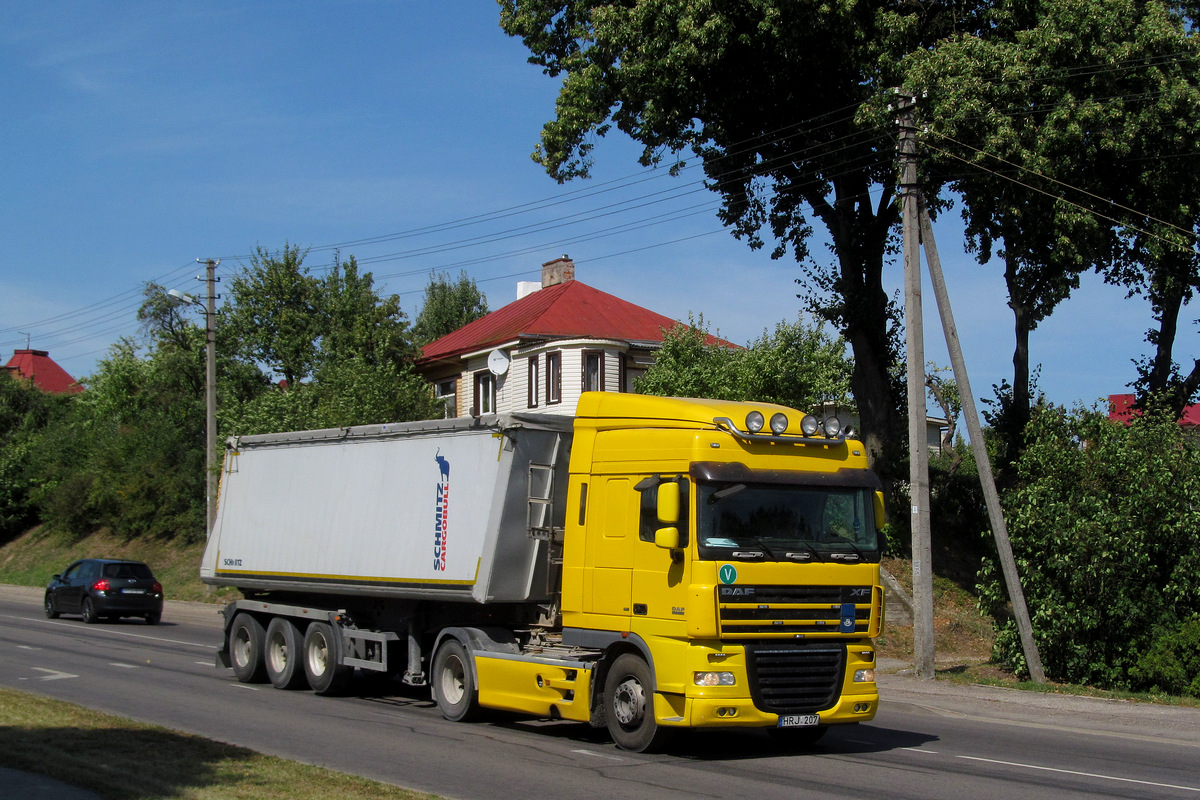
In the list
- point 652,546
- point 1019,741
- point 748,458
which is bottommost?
point 1019,741

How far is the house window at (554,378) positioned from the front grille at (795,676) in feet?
99.7

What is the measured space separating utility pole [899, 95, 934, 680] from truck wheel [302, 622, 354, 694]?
9028 mm

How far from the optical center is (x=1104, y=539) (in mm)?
17078

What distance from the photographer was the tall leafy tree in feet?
78.9

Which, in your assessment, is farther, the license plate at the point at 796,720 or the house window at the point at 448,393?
the house window at the point at 448,393

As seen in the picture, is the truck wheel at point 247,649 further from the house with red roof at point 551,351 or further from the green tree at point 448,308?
the green tree at point 448,308

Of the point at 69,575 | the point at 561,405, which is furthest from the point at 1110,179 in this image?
the point at 69,575

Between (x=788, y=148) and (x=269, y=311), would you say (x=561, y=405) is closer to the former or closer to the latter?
(x=788, y=148)

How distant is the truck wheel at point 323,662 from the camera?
47.5 feet

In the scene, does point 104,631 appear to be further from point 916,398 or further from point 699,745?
point 699,745

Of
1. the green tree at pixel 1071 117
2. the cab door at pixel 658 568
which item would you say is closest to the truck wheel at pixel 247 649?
the cab door at pixel 658 568

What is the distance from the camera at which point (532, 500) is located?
12.2 m

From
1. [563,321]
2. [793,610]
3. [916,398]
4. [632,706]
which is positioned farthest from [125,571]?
[793,610]

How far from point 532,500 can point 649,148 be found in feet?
56.7
